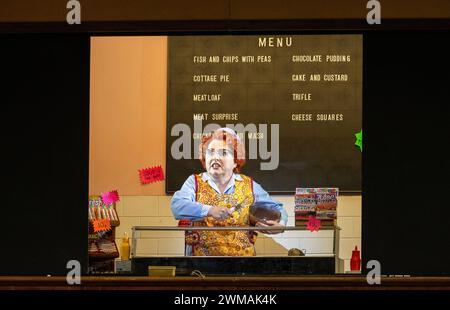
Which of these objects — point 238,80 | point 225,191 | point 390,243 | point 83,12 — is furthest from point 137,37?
point 390,243

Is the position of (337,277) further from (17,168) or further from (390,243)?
(17,168)

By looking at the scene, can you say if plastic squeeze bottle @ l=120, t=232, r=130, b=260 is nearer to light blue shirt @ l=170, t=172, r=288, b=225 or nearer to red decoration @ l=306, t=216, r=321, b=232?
light blue shirt @ l=170, t=172, r=288, b=225

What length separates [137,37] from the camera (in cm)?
509

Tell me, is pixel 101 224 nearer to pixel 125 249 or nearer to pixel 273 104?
pixel 125 249

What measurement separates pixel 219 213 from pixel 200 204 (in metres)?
0.15

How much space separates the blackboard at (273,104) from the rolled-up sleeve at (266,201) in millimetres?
47

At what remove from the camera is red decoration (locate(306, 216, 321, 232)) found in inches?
213

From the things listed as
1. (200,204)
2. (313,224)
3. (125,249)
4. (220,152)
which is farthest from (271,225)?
(125,249)

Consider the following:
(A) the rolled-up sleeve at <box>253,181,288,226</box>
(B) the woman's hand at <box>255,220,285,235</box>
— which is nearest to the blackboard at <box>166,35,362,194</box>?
(A) the rolled-up sleeve at <box>253,181,288,226</box>

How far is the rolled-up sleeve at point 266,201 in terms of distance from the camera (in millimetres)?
5391

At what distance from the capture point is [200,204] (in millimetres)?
5395

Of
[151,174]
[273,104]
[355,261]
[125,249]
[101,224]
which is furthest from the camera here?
[151,174]

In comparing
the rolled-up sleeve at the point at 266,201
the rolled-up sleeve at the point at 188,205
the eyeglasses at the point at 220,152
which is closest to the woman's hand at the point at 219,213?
the rolled-up sleeve at the point at 188,205

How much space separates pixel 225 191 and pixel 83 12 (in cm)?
159
